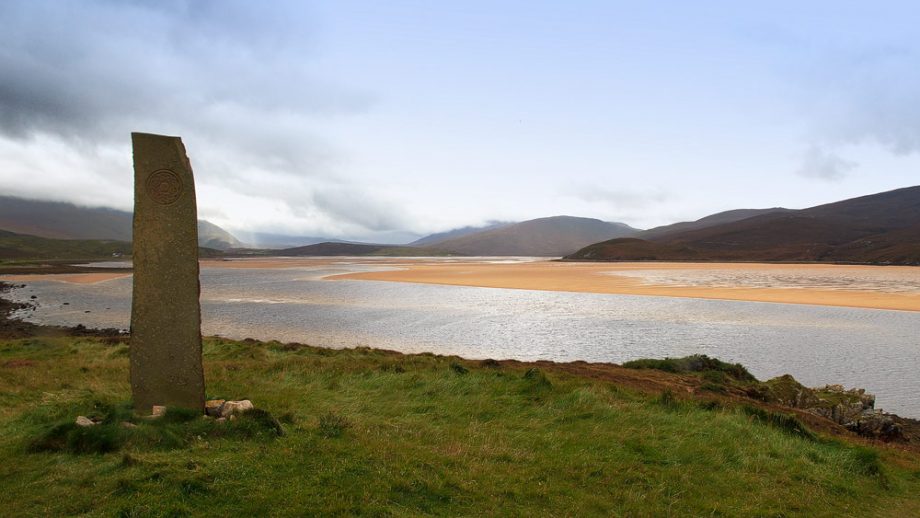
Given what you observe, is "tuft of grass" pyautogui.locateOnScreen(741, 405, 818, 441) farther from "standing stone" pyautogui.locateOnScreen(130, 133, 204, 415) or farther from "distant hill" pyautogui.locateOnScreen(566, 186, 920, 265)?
"distant hill" pyautogui.locateOnScreen(566, 186, 920, 265)

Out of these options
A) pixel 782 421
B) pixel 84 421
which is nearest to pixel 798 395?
pixel 782 421

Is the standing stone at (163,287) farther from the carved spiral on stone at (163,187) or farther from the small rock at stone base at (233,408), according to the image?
the small rock at stone base at (233,408)

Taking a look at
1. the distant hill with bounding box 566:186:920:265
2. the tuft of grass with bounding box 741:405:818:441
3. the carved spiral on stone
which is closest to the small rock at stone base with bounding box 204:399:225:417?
the carved spiral on stone

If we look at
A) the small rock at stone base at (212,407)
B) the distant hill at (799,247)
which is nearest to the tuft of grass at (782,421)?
the small rock at stone base at (212,407)

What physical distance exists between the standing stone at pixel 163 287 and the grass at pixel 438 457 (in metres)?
0.76

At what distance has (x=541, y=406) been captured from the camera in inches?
437

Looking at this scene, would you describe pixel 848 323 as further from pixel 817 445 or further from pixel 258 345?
pixel 258 345

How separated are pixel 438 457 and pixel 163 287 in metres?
6.20

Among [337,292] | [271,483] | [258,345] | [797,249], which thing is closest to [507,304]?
[337,292]

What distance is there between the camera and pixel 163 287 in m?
9.70

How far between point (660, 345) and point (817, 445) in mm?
15968

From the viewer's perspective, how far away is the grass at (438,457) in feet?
21.2

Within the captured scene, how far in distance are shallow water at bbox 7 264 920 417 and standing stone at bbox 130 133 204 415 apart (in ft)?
48.2

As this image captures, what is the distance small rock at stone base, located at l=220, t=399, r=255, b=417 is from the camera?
9391 mm
